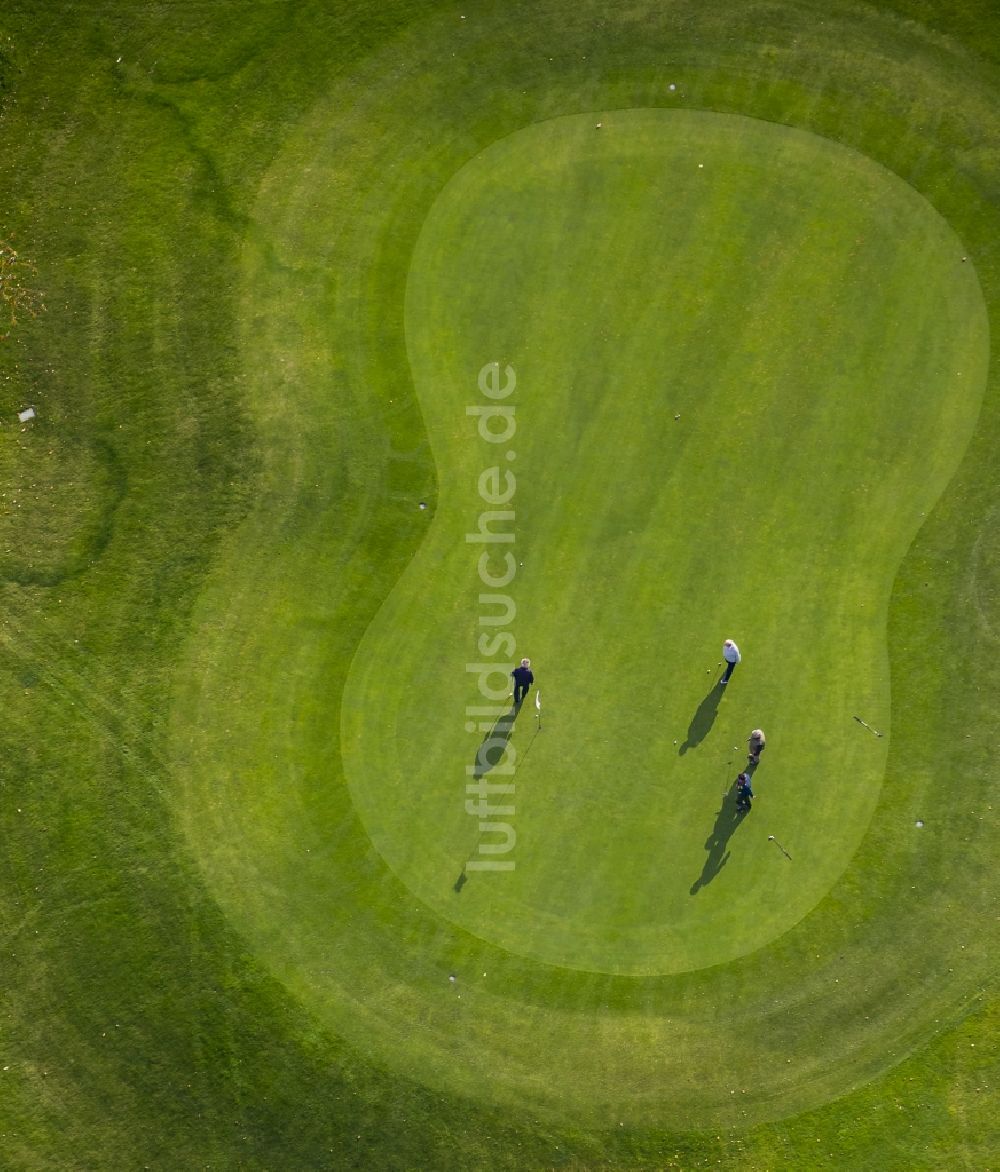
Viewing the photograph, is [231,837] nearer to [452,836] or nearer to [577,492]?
[452,836]

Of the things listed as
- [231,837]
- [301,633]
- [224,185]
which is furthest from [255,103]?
[231,837]

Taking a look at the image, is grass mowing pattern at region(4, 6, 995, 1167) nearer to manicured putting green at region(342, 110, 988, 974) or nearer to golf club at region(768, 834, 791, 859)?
manicured putting green at region(342, 110, 988, 974)

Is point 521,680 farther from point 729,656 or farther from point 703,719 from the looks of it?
point 729,656

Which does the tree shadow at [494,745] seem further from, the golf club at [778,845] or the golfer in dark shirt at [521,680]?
the golf club at [778,845]

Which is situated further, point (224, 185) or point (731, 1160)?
point (224, 185)

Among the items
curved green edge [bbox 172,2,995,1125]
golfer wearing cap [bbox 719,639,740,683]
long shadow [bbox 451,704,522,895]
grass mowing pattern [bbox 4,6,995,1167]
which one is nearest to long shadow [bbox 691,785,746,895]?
curved green edge [bbox 172,2,995,1125]

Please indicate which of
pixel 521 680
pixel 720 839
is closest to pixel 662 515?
pixel 521 680

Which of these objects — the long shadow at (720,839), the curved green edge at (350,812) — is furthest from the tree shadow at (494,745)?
→ the long shadow at (720,839)
